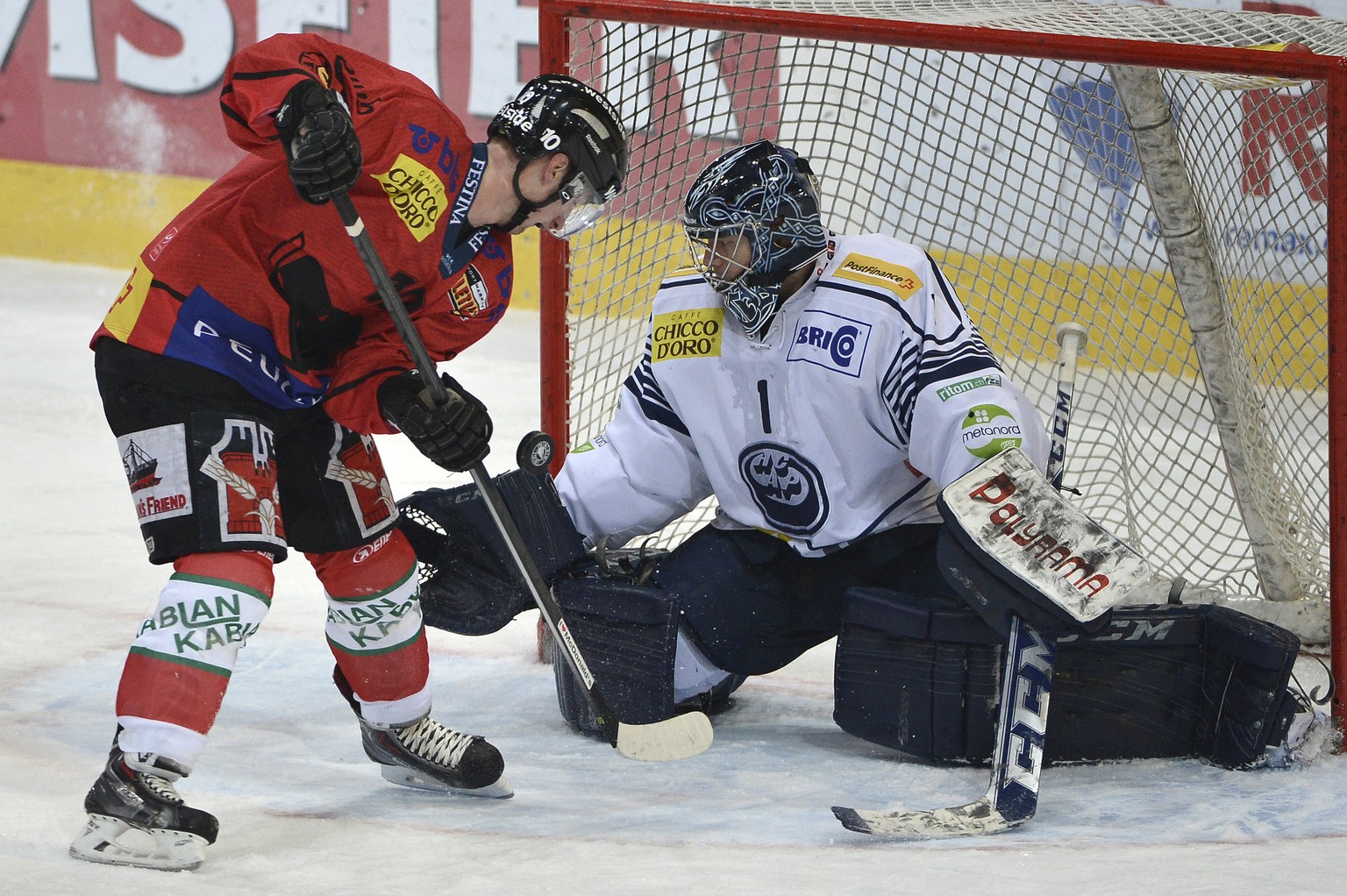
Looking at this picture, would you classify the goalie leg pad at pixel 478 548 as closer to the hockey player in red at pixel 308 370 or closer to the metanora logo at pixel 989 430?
the hockey player in red at pixel 308 370

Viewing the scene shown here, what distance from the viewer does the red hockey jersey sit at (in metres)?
2.15

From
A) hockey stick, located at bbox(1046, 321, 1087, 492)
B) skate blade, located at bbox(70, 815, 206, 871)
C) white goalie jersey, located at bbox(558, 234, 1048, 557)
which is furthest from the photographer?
hockey stick, located at bbox(1046, 321, 1087, 492)

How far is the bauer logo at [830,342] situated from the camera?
2578mm

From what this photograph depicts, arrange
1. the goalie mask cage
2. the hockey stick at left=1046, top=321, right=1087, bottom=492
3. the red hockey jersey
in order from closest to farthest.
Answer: the red hockey jersey, the hockey stick at left=1046, top=321, right=1087, bottom=492, the goalie mask cage

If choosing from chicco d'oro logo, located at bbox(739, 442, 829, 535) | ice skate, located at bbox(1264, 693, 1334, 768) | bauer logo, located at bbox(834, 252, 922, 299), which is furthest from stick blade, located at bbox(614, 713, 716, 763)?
ice skate, located at bbox(1264, 693, 1334, 768)

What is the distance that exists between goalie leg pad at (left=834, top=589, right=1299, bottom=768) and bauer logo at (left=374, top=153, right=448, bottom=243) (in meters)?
0.93

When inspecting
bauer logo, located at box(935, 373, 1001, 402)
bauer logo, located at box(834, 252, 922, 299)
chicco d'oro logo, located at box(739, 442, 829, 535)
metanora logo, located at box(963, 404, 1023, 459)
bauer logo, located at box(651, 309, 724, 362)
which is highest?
bauer logo, located at box(834, 252, 922, 299)

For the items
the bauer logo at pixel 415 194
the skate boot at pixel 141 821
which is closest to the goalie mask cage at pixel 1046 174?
the bauer logo at pixel 415 194

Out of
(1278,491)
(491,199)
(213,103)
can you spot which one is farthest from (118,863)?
(213,103)

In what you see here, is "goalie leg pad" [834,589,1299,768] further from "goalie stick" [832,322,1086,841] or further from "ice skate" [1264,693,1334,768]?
"goalie stick" [832,322,1086,841]

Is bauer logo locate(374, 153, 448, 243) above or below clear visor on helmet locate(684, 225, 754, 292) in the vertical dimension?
above

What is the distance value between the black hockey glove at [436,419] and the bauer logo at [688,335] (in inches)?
21.5

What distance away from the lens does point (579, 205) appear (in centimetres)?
236

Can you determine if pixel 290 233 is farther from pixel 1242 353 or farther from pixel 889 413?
pixel 1242 353
